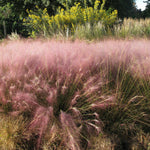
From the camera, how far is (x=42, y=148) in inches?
66.1

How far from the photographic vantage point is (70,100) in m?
1.87

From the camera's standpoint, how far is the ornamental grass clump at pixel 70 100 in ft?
5.51

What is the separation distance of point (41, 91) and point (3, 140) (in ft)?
2.01

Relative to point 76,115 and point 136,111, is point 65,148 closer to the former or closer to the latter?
point 76,115

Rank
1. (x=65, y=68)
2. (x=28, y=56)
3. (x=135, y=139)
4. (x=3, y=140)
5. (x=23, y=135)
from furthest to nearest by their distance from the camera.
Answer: (x=28, y=56) < (x=65, y=68) < (x=135, y=139) < (x=23, y=135) < (x=3, y=140)

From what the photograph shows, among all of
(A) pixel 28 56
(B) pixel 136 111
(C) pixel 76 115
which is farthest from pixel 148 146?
Result: (A) pixel 28 56

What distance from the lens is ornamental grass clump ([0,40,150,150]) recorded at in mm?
1679

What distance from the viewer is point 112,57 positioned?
2.29m

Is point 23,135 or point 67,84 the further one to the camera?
point 67,84

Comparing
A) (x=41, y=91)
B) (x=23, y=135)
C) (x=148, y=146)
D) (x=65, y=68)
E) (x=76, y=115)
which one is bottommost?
(x=148, y=146)

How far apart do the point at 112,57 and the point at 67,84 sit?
0.82 metres

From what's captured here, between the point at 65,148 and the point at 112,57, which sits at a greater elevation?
the point at 112,57

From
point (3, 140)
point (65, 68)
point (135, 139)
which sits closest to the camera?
point (3, 140)

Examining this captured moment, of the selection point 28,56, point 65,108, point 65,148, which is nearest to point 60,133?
point 65,148
